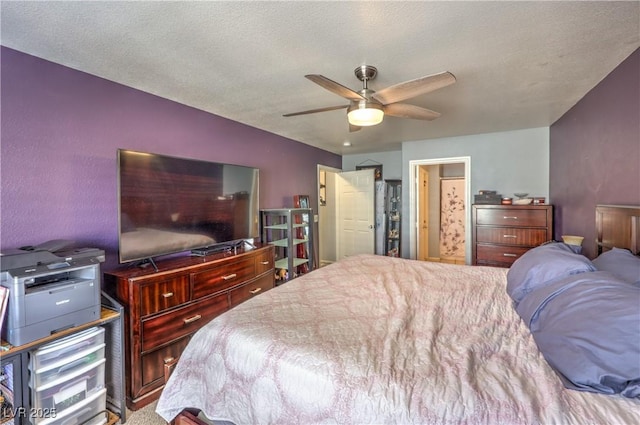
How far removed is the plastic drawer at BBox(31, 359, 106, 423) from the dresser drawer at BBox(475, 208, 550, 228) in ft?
12.7

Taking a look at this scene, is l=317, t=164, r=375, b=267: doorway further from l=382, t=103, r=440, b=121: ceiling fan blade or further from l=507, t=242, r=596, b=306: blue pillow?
l=507, t=242, r=596, b=306: blue pillow

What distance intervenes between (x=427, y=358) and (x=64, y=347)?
6.29 ft

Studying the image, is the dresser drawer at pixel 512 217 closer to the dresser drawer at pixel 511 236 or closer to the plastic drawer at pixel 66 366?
the dresser drawer at pixel 511 236

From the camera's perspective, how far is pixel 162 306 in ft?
6.84

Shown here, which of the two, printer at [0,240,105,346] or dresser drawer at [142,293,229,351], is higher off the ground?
printer at [0,240,105,346]

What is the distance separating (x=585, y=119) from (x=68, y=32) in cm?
388

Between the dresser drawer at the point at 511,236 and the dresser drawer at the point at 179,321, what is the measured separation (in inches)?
120

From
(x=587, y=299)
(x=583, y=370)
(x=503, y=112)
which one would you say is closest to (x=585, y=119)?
(x=503, y=112)

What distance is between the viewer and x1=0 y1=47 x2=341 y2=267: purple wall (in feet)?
5.72

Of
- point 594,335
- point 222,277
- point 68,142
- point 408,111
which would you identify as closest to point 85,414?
point 222,277

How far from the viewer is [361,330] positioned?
136 centimetres

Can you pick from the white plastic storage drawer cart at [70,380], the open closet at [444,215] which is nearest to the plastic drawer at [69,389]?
the white plastic storage drawer cart at [70,380]

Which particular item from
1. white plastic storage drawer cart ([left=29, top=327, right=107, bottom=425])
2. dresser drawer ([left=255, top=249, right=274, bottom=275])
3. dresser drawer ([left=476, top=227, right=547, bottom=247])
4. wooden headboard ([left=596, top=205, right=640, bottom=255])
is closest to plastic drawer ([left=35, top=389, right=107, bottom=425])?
white plastic storage drawer cart ([left=29, top=327, right=107, bottom=425])

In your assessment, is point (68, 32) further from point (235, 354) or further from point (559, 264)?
point (559, 264)
